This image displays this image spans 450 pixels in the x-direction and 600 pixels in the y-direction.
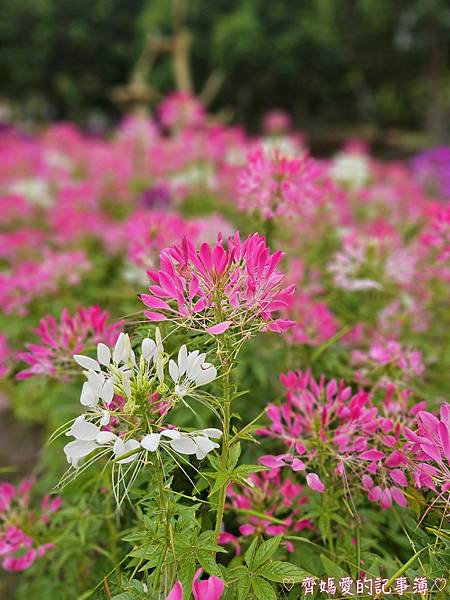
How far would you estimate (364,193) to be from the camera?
294cm

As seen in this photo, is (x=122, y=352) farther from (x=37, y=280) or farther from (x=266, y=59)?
(x=266, y=59)

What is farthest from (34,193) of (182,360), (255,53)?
(255,53)

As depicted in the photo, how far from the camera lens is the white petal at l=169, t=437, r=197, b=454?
1.74 feet

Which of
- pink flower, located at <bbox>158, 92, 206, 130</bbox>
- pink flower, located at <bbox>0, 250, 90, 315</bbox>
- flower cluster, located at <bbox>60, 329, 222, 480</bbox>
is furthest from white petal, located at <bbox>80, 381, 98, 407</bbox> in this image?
pink flower, located at <bbox>158, 92, 206, 130</bbox>

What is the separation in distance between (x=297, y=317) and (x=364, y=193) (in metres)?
1.98

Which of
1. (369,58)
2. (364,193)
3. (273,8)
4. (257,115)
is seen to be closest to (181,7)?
(364,193)

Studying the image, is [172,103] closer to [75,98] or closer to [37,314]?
[37,314]

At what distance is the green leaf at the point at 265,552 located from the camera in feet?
2.03

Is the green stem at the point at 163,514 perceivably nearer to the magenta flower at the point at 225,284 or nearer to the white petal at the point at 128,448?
the white petal at the point at 128,448

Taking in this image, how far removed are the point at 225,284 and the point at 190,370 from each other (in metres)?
0.10

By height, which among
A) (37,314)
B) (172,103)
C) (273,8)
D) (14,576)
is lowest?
(14,576)

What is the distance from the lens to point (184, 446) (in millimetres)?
533

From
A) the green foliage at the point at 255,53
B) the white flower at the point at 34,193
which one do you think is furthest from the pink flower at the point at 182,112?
the green foliage at the point at 255,53

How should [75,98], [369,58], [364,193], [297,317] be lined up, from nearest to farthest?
[297,317]
[364,193]
[369,58]
[75,98]
